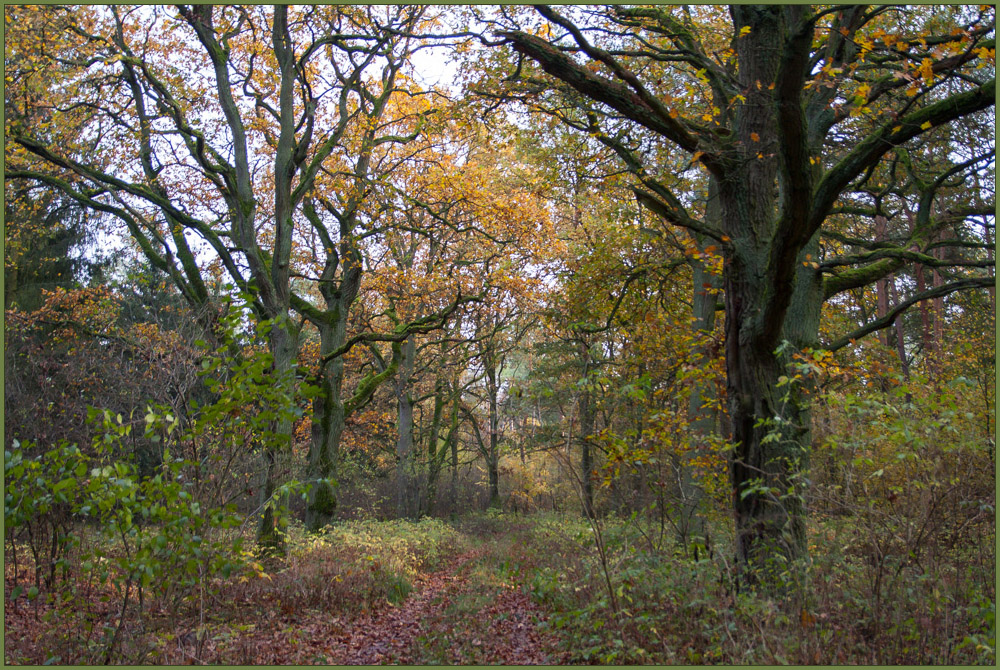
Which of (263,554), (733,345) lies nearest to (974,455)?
(733,345)

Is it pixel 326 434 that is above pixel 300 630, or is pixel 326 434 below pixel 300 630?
above

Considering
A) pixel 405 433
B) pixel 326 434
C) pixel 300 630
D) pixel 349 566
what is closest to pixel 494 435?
pixel 405 433

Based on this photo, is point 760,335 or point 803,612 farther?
point 760,335

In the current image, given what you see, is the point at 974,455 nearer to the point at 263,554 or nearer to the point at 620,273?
the point at 620,273

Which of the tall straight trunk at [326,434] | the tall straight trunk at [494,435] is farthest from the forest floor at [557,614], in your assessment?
the tall straight trunk at [494,435]

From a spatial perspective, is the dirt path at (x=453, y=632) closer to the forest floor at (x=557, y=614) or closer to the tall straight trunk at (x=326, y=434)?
the forest floor at (x=557, y=614)

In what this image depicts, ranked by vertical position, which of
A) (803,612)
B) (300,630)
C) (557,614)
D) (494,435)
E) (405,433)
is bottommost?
(300,630)

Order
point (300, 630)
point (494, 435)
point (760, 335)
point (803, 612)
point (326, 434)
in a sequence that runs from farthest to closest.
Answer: point (494, 435), point (326, 434), point (300, 630), point (760, 335), point (803, 612)

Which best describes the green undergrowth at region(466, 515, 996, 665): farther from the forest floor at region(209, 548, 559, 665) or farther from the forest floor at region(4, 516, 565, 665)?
the forest floor at region(4, 516, 565, 665)

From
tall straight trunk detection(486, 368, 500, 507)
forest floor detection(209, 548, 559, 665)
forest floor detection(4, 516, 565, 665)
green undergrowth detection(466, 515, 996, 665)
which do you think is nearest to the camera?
green undergrowth detection(466, 515, 996, 665)

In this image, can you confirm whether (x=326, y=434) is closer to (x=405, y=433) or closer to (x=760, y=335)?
(x=405, y=433)

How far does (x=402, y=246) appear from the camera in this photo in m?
17.7

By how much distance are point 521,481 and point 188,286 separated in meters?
17.2

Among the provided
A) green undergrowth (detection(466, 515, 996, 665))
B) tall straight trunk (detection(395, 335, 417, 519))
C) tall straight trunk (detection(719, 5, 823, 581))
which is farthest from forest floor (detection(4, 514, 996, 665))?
tall straight trunk (detection(395, 335, 417, 519))
